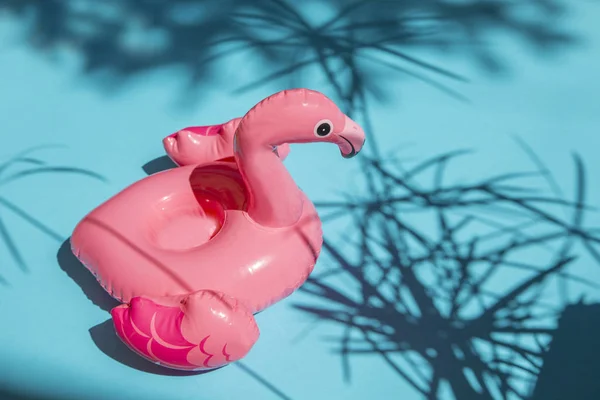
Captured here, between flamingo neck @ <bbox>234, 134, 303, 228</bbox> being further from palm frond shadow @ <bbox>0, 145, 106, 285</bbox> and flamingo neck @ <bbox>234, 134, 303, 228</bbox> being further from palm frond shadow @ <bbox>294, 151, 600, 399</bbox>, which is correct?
palm frond shadow @ <bbox>0, 145, 106, 285</bbox>

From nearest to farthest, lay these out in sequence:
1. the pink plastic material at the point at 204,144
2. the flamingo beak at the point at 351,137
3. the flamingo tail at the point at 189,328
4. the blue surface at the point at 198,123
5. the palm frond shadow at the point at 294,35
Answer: the flamingo tail at the point at 189,328 → the flamingo beak at the point at 351,137 → the blue surface at the point at 198,123 → the pink plastic material at the point at 204,144 → the palm frond shadow at the point at 294,35

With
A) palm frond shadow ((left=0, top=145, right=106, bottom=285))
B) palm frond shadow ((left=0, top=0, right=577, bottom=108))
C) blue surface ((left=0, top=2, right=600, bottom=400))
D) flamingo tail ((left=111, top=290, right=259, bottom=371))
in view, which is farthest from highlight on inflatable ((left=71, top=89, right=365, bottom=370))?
palm frond shadow ((left=0, top=0, right=577, bottom=108))

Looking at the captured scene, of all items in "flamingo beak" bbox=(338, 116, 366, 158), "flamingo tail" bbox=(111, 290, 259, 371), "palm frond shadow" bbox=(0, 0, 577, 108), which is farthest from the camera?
"palm frond shadow" bbox=(0, 0, 577, 108)

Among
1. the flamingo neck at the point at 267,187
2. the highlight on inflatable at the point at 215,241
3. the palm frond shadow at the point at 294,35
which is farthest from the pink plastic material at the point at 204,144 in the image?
the palm frond shadow at the point at 294,35

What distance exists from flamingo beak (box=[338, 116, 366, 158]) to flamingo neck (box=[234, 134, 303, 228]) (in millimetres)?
162

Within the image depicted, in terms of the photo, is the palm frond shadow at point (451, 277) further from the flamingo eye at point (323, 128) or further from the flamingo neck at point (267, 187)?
the flamingo eye at point (323, 128)

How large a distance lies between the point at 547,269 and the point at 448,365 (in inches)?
17.3

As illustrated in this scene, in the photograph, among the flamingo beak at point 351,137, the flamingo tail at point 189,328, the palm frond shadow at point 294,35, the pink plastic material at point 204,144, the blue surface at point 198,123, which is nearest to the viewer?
the flamingo tail at point 189,328

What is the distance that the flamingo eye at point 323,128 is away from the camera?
1.50 metres

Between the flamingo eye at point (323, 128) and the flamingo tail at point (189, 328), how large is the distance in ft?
1.44

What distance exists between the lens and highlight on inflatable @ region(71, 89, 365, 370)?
1467 millimetres

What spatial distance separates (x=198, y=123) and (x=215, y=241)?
723 millimetres

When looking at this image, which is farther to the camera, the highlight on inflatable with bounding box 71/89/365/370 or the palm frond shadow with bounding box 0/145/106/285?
the palm frond shadow with bounding box 0/145/106/285

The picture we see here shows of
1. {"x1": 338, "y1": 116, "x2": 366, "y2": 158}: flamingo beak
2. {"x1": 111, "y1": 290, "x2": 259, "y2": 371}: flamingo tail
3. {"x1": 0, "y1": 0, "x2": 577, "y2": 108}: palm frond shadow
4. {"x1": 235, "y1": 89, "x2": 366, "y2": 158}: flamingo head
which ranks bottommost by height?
{"x1": 111, "y1": 290, "x2": 259, "y2": 371}: flamingo tail
